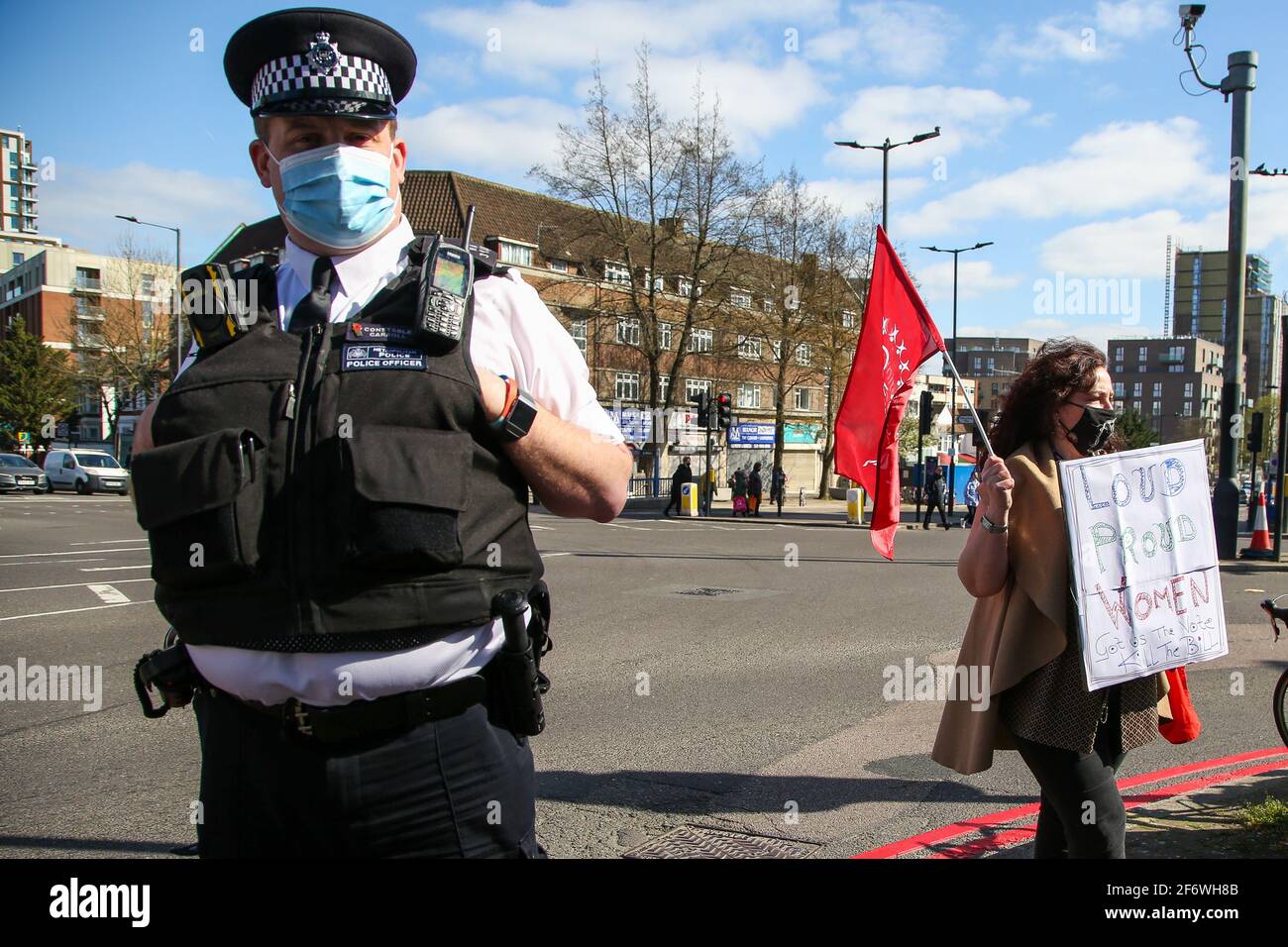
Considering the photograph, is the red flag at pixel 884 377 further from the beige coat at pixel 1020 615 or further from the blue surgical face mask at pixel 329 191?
the blue surgical face mask at pixel 329 191

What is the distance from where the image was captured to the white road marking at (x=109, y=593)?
10703 millimetres

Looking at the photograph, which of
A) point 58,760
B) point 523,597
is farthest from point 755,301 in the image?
point 523,597

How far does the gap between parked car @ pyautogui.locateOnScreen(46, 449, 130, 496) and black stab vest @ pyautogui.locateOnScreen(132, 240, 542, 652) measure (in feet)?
131

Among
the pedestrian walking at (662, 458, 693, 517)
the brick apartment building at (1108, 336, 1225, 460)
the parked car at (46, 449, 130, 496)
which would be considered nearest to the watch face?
the pedestrian walking at (662, 458, 693, 517)

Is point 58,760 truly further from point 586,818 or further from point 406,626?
point 406,626

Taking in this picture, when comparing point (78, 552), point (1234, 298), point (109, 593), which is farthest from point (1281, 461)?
point (78, 552)

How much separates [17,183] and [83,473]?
5638 inches

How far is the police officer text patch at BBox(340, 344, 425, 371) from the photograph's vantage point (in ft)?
5.47

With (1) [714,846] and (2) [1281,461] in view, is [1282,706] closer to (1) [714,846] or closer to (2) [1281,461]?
(1) [714,846]

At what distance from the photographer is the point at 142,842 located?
4043 millimetres

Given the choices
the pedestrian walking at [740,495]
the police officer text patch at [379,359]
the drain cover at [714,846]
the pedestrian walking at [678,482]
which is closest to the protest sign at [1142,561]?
the drain cover at [714,846]

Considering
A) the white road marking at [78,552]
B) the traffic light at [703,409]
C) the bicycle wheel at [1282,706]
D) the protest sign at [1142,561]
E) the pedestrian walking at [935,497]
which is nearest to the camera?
the protest sign at [1142,561]

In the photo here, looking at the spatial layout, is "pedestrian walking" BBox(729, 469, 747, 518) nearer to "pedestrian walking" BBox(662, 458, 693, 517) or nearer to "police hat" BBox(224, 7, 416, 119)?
"pedestrian walking" BBox(662, 458, 693, 517)
